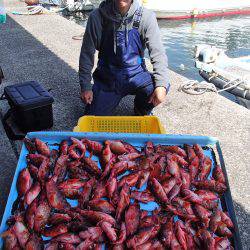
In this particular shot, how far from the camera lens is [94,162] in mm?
3307

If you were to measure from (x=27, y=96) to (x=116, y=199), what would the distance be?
2168 millimetres

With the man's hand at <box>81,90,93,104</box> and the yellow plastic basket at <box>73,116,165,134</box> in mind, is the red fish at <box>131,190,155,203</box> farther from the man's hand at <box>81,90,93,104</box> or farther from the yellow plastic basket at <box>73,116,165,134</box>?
the man's hand at <box>81,90,93,104</box>

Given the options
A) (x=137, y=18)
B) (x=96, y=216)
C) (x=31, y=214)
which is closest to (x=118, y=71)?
(x=137, y=18)

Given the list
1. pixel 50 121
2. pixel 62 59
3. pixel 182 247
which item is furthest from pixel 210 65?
pixel 182 247

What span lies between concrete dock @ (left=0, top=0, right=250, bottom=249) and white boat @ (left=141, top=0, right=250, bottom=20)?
16.7 metres

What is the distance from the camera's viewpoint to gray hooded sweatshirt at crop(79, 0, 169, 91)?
428cm

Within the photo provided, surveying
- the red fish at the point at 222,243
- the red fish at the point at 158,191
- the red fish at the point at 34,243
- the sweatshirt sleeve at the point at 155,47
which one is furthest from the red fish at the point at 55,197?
the sweatshirt sleeve at the point at 155,47

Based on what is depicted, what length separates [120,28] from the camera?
4324 mm

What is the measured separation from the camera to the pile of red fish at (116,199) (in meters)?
2.59

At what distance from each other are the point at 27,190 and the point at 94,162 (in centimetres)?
75

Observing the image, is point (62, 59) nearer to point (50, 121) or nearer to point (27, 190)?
point (50, 121)

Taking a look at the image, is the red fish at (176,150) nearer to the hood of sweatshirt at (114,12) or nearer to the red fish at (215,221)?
the red fish at (215,221)

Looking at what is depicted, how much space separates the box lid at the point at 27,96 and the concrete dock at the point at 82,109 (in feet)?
2.18

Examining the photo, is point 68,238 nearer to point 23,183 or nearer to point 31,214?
point 31,214
